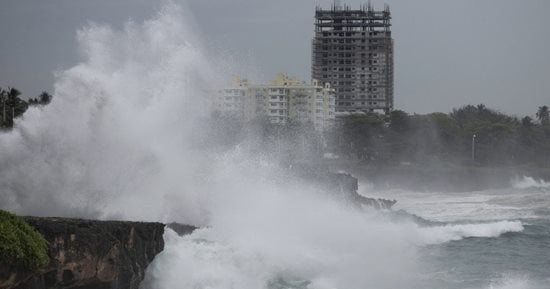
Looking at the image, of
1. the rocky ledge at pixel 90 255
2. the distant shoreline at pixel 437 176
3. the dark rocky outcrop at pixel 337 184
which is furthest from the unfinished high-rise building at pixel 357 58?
the rocky ledge at pixel 90 255

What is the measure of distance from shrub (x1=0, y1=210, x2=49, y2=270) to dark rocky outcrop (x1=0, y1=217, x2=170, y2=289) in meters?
0.16

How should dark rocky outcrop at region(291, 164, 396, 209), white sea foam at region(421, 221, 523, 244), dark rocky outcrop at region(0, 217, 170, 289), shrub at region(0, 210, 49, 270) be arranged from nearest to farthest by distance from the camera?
shrub at region(0, 210, 49, 270) → dark rocky outcrop at region(0, 217, 170, 289) → white sea foam at region(421, 221, 523, 244) → dark rocky outcrop at region(291, 164, 396, 209)

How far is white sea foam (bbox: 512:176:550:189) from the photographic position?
262 feet

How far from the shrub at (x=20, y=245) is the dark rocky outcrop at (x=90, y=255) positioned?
0.53 ft

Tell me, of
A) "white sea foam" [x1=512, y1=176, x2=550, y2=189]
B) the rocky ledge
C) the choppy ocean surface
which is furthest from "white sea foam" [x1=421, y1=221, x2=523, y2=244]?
"white sea foam" [x1=512, y1=176, x2=550, y2=189]

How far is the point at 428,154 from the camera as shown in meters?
98.4

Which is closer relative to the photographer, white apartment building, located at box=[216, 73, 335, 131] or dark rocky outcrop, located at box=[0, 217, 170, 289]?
dark rocky outcrop, located at box=[0, 217, 170, 289]

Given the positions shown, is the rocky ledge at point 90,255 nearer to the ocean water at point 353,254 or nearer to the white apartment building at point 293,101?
the ocean water at point 353,254

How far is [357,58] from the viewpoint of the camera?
140 meters

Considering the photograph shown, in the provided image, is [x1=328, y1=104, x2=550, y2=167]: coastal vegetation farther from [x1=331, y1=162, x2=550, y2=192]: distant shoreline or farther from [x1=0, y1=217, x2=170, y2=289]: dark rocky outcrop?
[x1=0, y1=217, x2=170, y2=289]: dark rocky outcrop

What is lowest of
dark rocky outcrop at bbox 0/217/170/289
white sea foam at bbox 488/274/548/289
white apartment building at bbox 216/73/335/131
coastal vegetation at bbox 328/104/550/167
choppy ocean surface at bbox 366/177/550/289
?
white sea foam at bbox 488/274/548/289

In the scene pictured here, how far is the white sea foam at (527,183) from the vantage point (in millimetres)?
79769

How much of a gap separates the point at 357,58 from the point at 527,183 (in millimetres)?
60603

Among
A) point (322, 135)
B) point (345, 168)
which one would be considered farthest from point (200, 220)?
point (322, 135)
